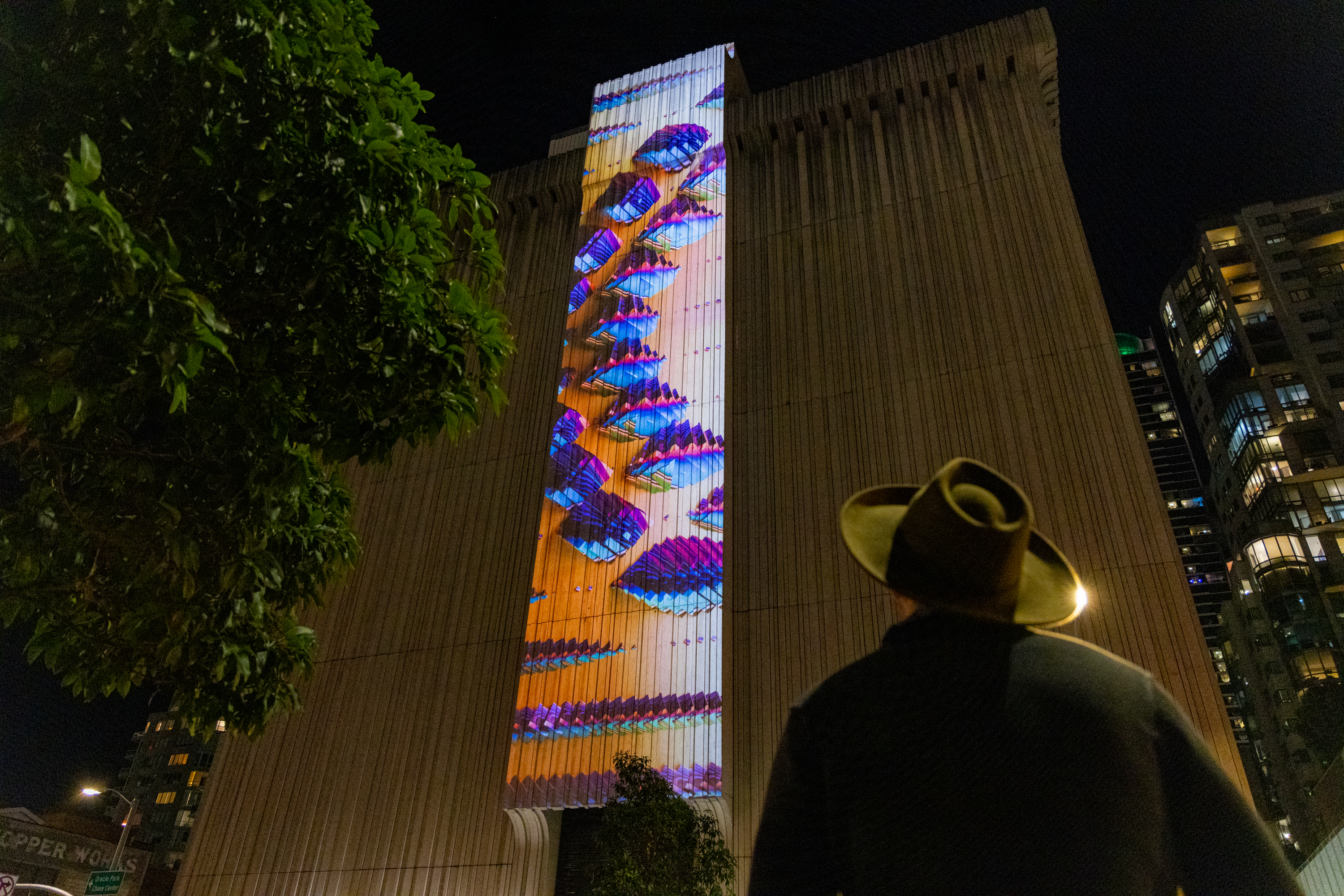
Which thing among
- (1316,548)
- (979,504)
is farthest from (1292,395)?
(979,504)

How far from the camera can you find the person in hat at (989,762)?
1.17 m

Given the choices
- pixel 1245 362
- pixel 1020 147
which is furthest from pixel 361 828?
pixel 1245 362

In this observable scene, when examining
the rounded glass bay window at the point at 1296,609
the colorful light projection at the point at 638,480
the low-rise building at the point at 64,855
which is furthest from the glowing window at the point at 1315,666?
the low-rise building at the point at 64,855

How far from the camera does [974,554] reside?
126cm

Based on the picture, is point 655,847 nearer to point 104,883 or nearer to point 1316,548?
point 104,883

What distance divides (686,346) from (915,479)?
14.7ft

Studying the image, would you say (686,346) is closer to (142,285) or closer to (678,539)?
(678,539)

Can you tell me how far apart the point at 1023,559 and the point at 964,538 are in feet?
0.43

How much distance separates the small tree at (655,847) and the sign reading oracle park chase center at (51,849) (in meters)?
14.2

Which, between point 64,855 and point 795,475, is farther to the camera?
point 64,855

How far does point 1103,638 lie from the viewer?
1079 centimetres

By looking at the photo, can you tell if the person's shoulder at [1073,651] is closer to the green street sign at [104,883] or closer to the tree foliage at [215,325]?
the tree foliage at [215,325]

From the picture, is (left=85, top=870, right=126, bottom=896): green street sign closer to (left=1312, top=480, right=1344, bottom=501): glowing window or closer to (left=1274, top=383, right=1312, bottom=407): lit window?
(left=1312, top=480, right=1344, bottom=501): glowing window

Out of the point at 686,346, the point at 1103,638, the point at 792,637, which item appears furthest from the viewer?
the point at 686,346
